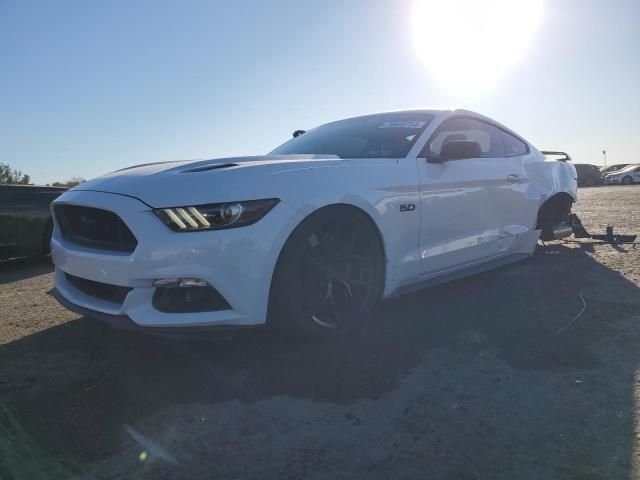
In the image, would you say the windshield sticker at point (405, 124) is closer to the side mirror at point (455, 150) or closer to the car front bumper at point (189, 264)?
the side mirror at point (455, 150)

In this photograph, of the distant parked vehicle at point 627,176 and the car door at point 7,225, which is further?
the distant parked vehicle at point 627,176

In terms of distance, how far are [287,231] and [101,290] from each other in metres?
1.08

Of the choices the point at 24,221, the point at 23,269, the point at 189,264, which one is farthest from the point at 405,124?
the point at 23,269

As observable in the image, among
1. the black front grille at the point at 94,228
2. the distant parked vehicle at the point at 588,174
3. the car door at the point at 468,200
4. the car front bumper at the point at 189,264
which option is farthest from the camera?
the distant parked vehicle at the point at 588,174

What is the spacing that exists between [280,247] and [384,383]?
2.79 ft

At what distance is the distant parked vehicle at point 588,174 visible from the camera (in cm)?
3136

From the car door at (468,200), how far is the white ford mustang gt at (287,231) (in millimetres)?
14

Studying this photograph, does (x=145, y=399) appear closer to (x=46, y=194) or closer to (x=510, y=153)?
(x=510, y=153)

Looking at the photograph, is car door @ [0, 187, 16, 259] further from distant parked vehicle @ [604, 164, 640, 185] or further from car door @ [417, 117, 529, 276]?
distant parked vehicle @ [604, 164, 640, 185]

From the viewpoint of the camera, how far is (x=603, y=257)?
4891mm

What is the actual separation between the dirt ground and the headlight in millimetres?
784

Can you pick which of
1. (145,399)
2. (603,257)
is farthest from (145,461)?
(603,257)

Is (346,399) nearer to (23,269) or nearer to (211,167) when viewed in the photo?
(211,167)

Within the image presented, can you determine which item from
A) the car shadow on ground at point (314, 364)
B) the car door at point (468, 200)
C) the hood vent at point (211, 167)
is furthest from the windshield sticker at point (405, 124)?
the hood vent at point (211, 167)
